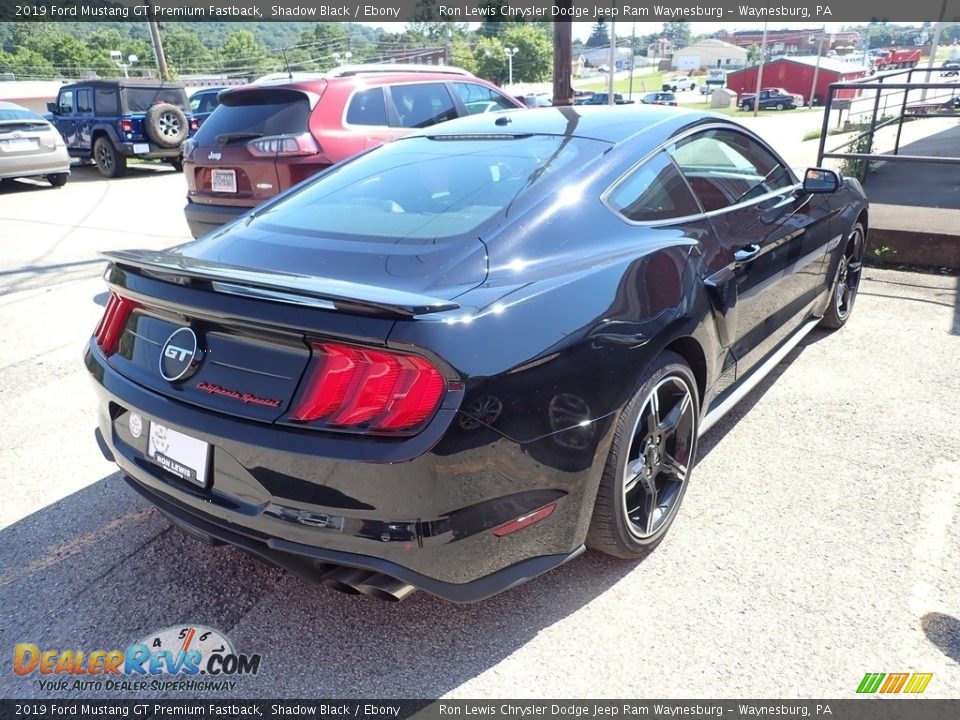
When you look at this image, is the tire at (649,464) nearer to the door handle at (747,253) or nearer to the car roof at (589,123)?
the door handle at (747,253)

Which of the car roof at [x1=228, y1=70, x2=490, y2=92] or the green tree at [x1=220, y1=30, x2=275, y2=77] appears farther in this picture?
the green tree at [x1=220, y1=30, x2=275, y2=77]

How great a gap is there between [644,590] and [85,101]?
1666 cm

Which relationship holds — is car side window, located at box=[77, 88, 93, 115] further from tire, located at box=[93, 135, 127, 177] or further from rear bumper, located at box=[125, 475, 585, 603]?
rear bumper, located at box=[125, 475, 585, 603]

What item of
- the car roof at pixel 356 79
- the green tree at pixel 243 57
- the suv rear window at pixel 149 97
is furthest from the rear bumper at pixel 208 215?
the green tree at pixel 243 57

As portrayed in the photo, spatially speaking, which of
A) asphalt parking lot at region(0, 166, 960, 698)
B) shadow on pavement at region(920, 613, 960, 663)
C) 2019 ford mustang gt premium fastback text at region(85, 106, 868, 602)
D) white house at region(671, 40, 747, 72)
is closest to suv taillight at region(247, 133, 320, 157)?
asphalt parking lot at region(0, 166, 960, 698)

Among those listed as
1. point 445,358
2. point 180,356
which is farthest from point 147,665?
point 445,358

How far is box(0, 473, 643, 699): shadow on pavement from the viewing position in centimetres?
224

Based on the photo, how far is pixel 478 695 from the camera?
2.15 meters

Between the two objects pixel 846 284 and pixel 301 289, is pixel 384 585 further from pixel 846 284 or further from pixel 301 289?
pixel 846 284

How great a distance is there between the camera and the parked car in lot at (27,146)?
12.1 m

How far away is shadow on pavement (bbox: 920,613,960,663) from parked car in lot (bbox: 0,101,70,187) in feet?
46.7

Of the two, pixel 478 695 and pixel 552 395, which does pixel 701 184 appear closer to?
pixel 552 395

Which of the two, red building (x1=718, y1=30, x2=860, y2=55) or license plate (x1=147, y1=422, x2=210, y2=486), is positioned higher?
license plate (x1=147, y1=422, x2=210, y2=486)

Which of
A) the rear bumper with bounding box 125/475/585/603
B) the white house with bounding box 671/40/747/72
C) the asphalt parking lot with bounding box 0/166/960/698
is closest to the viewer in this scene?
the rear bumper with bounding box 125/475/585/603
